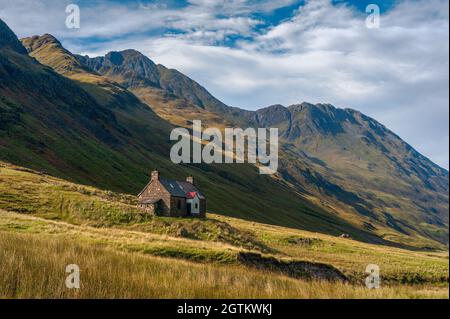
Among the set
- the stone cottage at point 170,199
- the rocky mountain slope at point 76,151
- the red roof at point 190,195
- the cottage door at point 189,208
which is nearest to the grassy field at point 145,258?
the stone cottage at point 170,199

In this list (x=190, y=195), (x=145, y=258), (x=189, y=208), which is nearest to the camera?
(x=145, y=258)

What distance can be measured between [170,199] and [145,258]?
52.3 metres

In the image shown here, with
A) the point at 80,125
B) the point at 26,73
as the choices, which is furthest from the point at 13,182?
the point at 26,73

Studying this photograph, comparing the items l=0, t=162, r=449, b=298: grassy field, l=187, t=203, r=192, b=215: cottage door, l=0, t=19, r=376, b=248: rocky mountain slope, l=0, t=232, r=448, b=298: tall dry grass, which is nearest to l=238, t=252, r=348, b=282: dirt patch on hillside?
l=0, t=162, r=449, b=298: grassy field

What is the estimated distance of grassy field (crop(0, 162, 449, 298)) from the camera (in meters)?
11.1

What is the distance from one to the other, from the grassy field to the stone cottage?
19.7 ft

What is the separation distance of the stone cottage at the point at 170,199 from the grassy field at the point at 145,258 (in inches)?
237

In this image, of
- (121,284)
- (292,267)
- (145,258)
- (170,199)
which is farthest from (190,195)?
(121,284)

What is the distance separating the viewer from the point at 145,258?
1753 centimetres

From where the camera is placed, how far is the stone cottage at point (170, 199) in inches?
2744

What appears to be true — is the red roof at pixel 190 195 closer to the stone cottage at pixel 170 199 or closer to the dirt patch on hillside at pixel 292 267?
the stone cottage at pixel 170 199

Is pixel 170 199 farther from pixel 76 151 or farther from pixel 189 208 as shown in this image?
pixel 76 151
